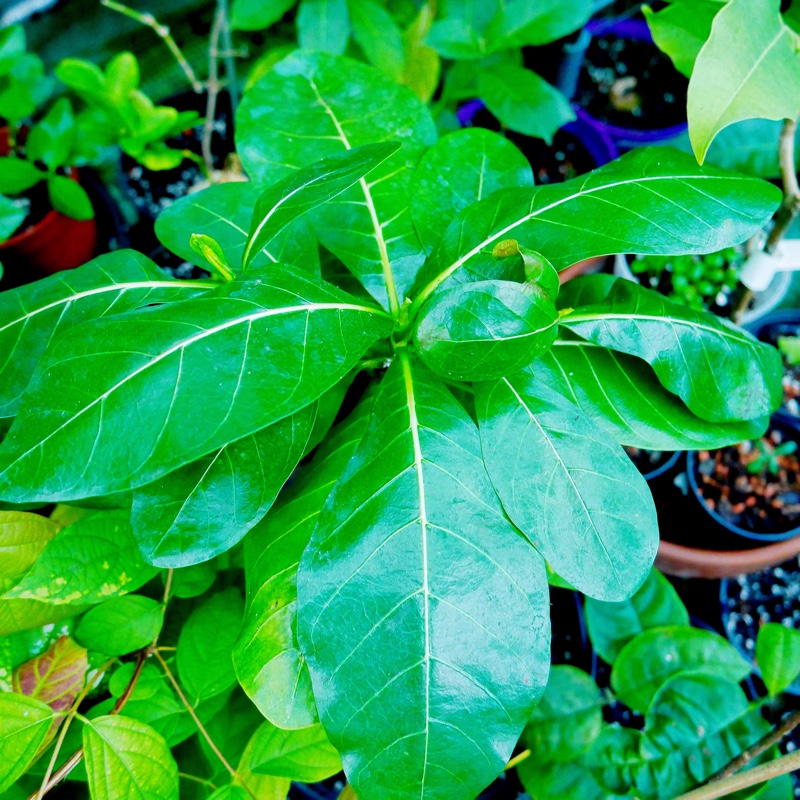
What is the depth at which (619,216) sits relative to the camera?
2.20ft

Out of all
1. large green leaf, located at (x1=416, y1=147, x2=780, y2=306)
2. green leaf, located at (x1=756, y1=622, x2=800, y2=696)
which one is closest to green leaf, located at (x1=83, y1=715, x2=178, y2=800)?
large green leaf, located at (x1=416, y1=147, x2=780, y2=306)

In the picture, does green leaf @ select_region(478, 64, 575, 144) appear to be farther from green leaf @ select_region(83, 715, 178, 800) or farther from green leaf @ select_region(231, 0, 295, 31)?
green leaf @ select_region(83, 715, 178, 800)

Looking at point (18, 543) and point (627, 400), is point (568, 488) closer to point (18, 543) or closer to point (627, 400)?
point (627, 400)

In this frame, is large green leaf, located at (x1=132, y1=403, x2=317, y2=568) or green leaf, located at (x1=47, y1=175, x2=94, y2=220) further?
green leaf, located at (x1=47, y1=175, x2=94, y2=220)

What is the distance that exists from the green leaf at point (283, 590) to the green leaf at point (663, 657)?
24.2 inches

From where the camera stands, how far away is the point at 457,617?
581 millimetres

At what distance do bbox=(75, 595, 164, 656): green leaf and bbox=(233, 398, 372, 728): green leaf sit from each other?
0.13 metres

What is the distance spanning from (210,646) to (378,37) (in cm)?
105

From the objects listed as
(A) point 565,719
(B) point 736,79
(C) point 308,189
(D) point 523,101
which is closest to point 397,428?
(C) point 308,189

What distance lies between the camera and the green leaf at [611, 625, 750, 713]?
3.32ft

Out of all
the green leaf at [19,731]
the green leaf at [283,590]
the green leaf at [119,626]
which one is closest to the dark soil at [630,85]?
the green leaf at [283,590]

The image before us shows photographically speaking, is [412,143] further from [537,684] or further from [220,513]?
[537,684]

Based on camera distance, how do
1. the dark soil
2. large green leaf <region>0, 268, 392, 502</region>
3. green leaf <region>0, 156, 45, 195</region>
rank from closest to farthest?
large green leaf <region>0, 268, 392, 502</region>, green leaf <region>0, 156, 45, 195</region>, the dark soil

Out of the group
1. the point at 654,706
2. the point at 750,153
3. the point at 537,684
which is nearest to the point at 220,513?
the point at 537,684
